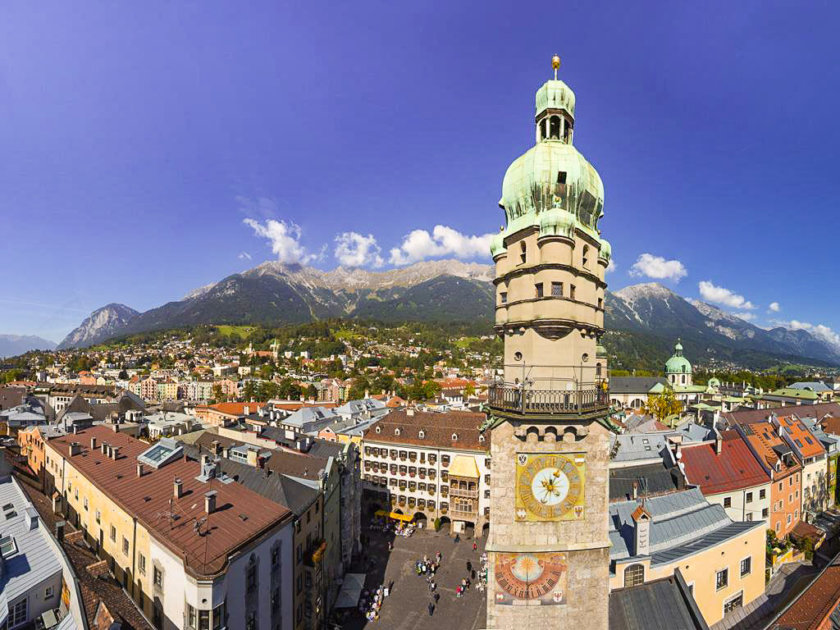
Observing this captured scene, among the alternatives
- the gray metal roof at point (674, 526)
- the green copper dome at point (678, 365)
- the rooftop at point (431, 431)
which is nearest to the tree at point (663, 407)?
the rooftop at point (431, 431)

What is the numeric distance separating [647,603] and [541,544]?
26.3 feet

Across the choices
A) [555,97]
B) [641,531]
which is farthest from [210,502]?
[555,97]

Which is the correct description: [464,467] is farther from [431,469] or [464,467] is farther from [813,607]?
[813,607]

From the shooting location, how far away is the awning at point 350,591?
3185cm

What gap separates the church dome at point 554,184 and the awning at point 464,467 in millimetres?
36730

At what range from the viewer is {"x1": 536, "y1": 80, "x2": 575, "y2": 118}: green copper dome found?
14602 millimetres

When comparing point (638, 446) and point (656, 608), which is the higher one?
point (638, 446)

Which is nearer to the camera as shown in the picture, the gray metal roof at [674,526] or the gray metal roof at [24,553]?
the gray metal roof at [24,553]

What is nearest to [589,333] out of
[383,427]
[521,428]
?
[521,428]

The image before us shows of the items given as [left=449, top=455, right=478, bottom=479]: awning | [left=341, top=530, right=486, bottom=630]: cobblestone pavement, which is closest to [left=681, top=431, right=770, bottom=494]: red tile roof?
[left=449, top=455, right=478, bottom=479]: awning

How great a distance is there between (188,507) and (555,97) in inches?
1022

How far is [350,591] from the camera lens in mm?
33188

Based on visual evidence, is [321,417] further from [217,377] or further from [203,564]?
[217,377]

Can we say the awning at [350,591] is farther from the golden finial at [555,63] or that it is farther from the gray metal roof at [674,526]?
the golden finial at [555,63]
